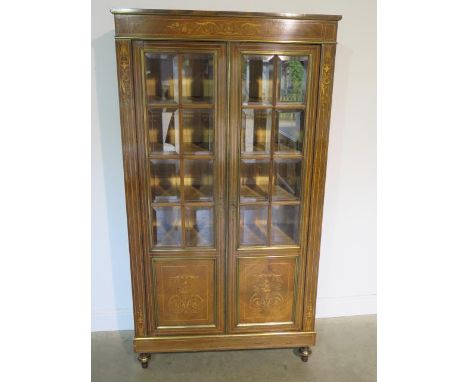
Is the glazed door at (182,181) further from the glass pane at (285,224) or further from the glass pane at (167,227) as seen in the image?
the glass pane at (285,224)

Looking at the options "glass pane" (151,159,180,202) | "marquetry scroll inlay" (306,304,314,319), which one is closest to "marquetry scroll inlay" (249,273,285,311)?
"marquetry scroll inlay" (306,304,314,319)

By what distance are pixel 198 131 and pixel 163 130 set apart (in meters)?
0.19

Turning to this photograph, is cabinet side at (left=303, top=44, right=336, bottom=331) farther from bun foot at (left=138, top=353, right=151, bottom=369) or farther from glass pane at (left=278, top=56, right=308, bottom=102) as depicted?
bun foot at (left=138, top=353, right=151, bottom=369)

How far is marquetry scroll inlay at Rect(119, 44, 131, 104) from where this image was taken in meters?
1.74

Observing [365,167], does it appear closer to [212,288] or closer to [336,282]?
[336,282]

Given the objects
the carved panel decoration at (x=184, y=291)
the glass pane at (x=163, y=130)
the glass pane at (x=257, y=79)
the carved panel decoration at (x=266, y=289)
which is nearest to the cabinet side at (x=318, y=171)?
the carved panel decoration at (x=266, y=289)

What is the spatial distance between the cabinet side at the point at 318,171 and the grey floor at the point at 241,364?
0.88 ft

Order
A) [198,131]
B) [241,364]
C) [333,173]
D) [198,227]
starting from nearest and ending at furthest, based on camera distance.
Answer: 1. [198,131]
2. [198,227]
3. [241,364]
4. [333,173]

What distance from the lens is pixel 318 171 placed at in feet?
6.49

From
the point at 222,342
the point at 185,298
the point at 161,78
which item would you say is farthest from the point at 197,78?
the point at 222,342

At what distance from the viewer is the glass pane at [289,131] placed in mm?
1951

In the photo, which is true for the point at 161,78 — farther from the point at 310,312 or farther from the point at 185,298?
the point at 310,312

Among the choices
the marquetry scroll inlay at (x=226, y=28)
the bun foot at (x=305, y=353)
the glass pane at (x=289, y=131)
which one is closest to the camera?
the marquetry scroll inlay at (x=226, y=28)

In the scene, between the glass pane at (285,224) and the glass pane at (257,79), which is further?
the glass pane at (285,224)
